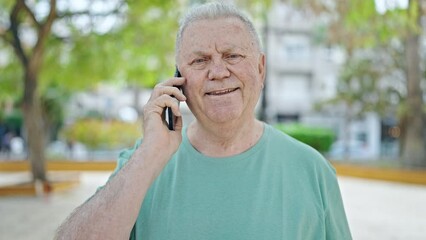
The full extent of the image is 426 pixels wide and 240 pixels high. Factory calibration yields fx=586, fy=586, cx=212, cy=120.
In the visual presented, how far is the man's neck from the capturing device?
75.0 inches

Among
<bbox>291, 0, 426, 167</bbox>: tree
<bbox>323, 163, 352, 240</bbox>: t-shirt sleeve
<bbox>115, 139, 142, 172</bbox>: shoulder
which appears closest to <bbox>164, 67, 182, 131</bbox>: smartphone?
<bbox>115, 139, 142, 172</bbox>: shoulder

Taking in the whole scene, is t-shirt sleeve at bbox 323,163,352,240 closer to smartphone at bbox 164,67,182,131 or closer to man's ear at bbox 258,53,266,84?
man's ear at bbox 258,53,266,84

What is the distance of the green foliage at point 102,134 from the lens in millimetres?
24391

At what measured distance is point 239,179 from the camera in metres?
1.85

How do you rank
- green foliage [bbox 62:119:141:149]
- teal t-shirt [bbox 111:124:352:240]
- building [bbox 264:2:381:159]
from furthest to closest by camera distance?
building [bbox 264:2:381:159] < green foliage [bbox 62:119:141:149] < teal t-shirt [bbox 111:124:352:240]

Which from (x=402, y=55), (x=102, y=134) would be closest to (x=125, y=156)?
Answer: (x=102, y=134)

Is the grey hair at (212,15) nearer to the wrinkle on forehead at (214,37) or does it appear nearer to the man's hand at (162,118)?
the wrinkle on forehead at (214,37)

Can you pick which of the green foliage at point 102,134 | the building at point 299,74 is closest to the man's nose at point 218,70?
the green foliage at point 102,134

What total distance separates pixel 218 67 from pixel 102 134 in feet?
75.7

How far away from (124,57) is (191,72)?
48.5 ft

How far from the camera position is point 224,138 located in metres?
1.91

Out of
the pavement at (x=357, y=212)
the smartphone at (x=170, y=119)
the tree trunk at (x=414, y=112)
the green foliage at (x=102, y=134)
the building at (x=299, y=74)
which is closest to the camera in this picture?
the smartphone at (x=170, y=119)

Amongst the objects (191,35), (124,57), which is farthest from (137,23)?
(191,35)

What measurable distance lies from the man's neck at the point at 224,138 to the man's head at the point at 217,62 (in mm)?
34
